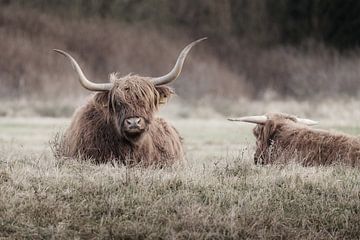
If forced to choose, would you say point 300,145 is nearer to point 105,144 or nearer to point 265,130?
point 265,130

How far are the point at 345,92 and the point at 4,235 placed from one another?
75.0ft

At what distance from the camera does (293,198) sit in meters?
9.01

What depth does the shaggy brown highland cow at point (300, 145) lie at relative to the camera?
10.8 meters

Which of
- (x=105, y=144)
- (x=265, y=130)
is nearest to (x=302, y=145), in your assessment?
(x=265, y=130)

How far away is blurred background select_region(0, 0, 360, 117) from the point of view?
2934 cm

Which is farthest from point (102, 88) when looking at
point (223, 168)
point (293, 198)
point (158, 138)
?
point (293, 198)

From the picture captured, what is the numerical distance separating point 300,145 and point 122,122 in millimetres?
2394

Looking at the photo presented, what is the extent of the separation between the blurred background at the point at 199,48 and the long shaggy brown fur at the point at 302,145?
49.8ft

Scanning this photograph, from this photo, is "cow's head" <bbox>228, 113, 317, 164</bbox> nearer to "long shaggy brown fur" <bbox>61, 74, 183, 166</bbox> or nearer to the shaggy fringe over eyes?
"long shaggy brown fur" <bbox>61, 74, 183, 166</bbox>

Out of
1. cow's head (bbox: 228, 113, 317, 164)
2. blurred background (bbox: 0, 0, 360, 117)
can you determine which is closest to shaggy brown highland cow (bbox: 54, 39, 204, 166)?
cow's head (bbox: 228, 113, 317, 164)

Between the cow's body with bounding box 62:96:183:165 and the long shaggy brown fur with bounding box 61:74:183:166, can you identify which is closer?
the long shaggy brown fur with bounding box 61:74:183:166

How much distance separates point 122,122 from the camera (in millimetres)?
10656

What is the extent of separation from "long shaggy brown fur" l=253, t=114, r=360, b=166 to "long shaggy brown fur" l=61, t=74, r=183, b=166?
132 centimetres

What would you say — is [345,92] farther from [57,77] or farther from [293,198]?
[293,198]
